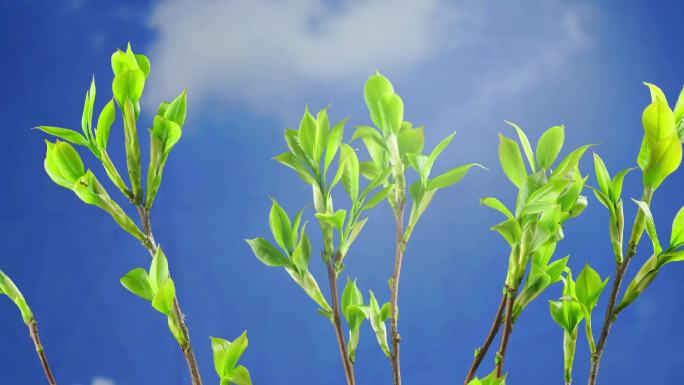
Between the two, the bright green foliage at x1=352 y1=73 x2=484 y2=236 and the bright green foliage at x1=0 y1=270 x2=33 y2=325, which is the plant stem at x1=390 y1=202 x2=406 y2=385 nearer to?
the bright green foliage at x1=352 y1=73 x2=484 y2=236

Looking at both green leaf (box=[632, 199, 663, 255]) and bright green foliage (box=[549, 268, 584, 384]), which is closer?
green leaf (box=[632, 199, 663, 255])

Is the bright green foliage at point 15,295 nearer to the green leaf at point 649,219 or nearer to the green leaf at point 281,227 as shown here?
the green leaf at point 281,227

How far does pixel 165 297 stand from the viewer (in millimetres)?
624

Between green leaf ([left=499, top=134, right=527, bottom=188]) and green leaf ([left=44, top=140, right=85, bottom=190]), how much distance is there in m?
0.35

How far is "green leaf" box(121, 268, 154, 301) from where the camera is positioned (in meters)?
0.65

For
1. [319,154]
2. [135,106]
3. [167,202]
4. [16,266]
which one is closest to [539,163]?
[319,154]


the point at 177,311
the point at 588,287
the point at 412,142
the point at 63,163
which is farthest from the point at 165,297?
the point at 588,287

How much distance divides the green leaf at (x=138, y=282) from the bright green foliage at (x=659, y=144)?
1.35 feet

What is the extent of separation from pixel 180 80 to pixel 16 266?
575 millimetres

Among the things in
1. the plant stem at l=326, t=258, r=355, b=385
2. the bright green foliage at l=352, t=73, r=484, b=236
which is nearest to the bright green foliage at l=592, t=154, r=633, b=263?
the bright green foliage at l=352, t=73, r=484, b=236

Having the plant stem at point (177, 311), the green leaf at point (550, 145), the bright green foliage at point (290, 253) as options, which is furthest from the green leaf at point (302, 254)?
the green leaf at point (550, 145)

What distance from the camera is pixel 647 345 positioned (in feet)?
6.54

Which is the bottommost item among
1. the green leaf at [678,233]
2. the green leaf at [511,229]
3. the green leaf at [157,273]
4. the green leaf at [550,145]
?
the green leaf at [678,233]

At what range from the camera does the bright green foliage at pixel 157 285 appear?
0.63 meters
